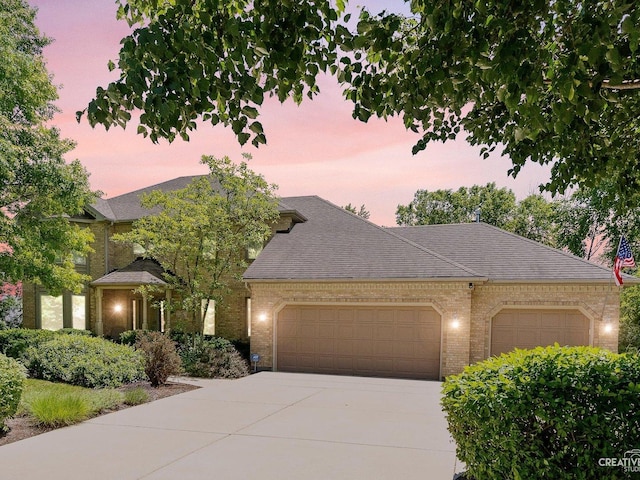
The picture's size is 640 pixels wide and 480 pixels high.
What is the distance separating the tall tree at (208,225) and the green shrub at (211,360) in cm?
133

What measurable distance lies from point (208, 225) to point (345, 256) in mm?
4639

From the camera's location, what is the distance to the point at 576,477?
4074 millimetres

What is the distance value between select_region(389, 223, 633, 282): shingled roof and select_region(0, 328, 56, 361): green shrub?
12.7 m

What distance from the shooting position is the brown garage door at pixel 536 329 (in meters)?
13.4

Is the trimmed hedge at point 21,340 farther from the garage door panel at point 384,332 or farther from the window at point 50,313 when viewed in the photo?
the garage door panel at point 384,332

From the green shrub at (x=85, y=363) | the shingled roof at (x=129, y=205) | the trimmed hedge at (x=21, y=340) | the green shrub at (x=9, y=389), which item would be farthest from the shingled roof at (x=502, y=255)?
the trimmed hedge at (x=21, y=340)

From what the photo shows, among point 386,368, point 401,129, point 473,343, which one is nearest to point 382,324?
point 386,368

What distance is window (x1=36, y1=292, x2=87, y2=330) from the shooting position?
64.7ft

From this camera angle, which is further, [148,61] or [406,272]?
Result: [406,272]

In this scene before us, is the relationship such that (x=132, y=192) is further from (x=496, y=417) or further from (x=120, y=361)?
(x=496, y=417)

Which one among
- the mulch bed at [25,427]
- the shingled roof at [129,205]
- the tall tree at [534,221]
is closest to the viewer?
the mulch bed at [25,427]

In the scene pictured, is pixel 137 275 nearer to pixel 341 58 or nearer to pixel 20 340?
pixel 20 340

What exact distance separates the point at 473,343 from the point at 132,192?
1644 centimetres

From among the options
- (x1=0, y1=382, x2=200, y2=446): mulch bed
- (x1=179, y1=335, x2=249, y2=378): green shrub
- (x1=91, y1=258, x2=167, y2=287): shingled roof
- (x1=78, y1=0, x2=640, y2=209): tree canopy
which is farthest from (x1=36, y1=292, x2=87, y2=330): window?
(x1=78, y1=0, x2=640, y2=209): tree canopy
